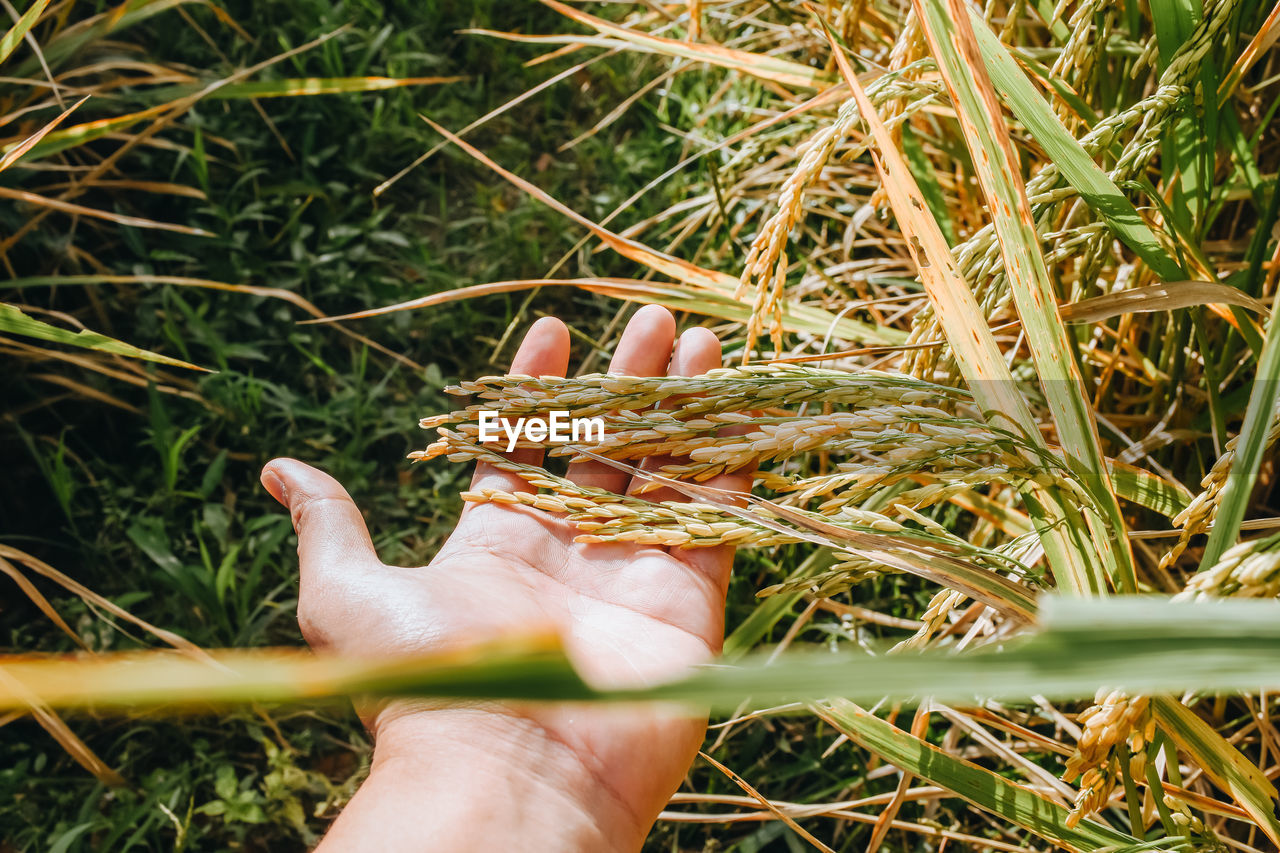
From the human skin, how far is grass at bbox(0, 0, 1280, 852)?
13 cm

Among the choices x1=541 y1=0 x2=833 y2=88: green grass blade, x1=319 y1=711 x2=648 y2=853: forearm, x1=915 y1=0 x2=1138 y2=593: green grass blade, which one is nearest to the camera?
x1=915 y1=0 x2=1138 y2=593: green grass blade

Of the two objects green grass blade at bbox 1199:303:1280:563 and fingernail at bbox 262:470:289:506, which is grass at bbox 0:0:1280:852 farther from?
fingernail at bbox 262:470:289:506

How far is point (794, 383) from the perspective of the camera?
1005 mm

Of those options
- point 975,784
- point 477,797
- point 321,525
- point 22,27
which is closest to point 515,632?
point 477,797

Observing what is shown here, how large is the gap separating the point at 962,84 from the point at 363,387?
197 cm

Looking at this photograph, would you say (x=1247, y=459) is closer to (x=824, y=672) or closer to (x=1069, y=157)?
(x=1069, y=157)

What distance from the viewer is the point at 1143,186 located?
1131mm

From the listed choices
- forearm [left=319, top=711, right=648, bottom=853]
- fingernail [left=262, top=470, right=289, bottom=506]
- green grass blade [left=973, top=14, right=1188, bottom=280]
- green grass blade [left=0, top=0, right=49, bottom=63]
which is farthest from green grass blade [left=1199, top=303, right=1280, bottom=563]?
green grass blade [left=0, top=0, right=49, bottom=63]

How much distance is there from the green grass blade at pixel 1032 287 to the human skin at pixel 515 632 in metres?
0.61

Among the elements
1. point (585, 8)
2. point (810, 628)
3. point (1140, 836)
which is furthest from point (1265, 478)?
point (585, 8)

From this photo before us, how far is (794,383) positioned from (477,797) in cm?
78

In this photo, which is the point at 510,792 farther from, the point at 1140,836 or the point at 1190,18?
the point at 1190,18

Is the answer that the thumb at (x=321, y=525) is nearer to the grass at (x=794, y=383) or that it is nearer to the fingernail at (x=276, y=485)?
the fingernail at (x=276, y=485)

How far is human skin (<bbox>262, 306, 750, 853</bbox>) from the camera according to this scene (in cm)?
115
